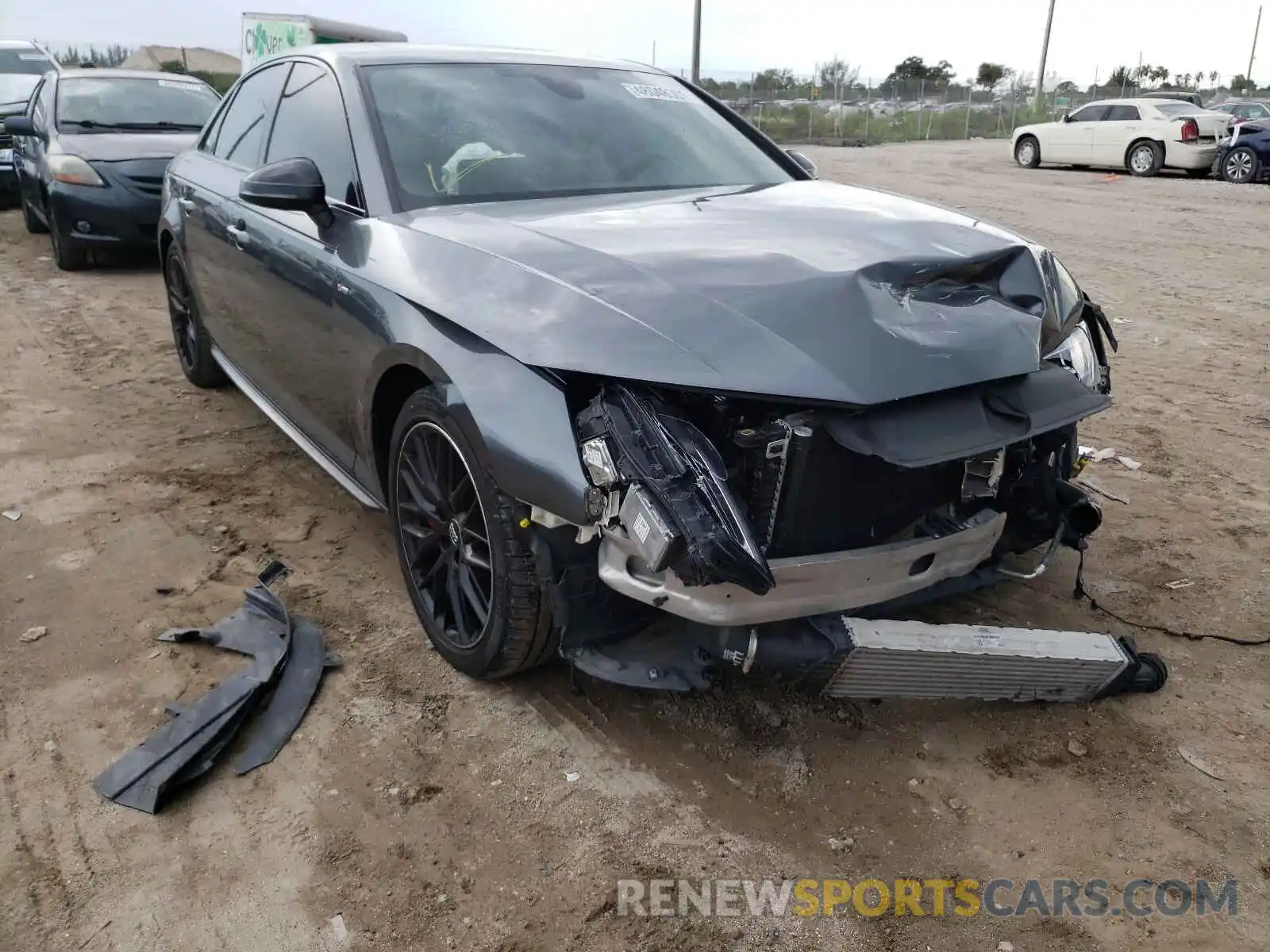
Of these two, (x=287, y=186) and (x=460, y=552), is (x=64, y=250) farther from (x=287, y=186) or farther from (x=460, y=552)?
(x=460, y=552)

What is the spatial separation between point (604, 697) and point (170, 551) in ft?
6.32

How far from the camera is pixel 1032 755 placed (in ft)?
8.39

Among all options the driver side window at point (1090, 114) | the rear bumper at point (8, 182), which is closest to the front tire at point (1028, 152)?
the driver side window at point (1090, 114)

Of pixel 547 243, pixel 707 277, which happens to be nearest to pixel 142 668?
pixel 547 243

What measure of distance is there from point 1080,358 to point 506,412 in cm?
181

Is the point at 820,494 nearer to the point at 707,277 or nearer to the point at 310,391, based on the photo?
the point at 707,277

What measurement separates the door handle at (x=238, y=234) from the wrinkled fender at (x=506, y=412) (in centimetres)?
161

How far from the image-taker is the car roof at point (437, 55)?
347cm

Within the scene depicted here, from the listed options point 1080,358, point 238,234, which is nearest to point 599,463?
point 1080,358

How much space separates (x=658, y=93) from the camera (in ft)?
12.8

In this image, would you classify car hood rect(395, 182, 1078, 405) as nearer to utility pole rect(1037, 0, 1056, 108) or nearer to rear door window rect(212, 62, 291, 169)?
rear door window rect(212, 62, 291, 169)

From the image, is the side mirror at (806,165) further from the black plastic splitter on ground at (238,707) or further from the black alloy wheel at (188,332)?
the black alloy wheel at (188,332)

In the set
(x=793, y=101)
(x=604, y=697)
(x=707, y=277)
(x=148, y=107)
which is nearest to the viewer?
(x=707, y=277)

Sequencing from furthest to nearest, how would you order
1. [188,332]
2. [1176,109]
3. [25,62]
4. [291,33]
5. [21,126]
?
1. [1176,109]
2. [291,33]
3. [25,62]
4. [21,126]
5. [188,332]
